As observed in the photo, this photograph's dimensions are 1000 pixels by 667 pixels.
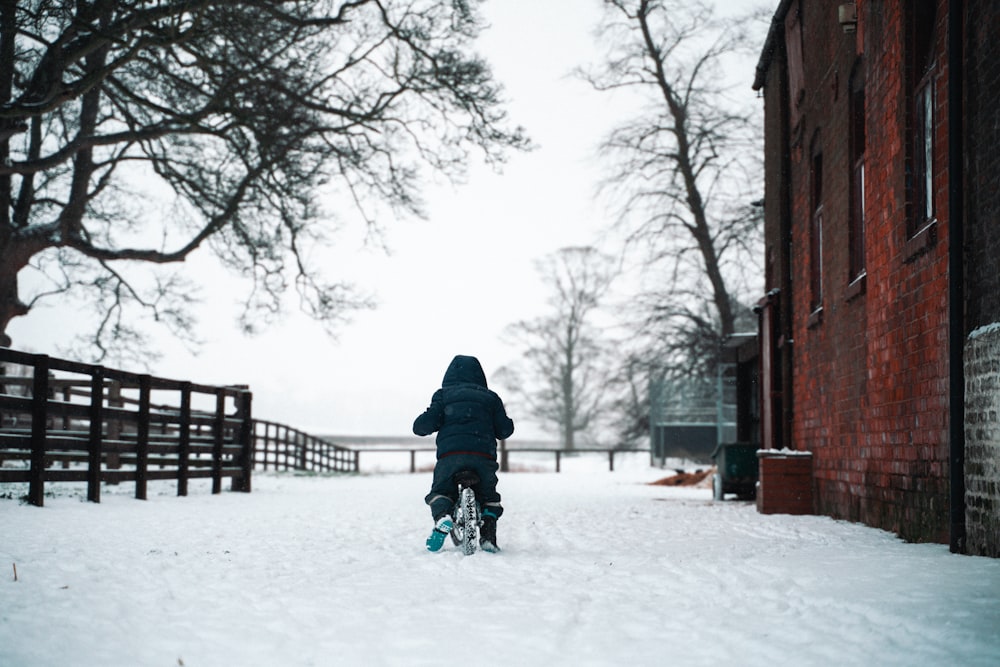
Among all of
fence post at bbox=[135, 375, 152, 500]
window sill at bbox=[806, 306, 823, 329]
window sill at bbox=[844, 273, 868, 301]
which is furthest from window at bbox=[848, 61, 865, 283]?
fence post at bbox=[135, 375, 152, 500]

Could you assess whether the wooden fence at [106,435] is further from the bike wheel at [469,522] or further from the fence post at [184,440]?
the bike wheel at [469,522]

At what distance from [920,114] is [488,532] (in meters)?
4.40

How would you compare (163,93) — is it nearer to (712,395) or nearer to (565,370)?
(712,395)

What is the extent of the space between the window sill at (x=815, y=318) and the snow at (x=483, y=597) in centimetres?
289

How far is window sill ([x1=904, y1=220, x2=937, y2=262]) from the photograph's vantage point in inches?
275

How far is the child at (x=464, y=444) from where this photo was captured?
23.3ft

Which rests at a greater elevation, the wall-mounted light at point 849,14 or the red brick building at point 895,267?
the wall-mounted light at point 849,14

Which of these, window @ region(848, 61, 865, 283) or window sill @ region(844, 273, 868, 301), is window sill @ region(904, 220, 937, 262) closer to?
window sill @ region(844, 273, 868, 301)

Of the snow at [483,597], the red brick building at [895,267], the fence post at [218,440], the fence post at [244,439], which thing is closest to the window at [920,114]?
the red brick building at [895,267]

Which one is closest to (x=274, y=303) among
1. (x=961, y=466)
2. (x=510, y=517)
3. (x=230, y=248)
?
(x=230, y=248)

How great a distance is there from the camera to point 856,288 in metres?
9.16

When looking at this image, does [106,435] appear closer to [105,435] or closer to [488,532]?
[105,435]

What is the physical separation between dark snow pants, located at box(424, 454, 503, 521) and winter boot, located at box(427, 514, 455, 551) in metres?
0.14

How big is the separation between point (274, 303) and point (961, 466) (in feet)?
46.0
